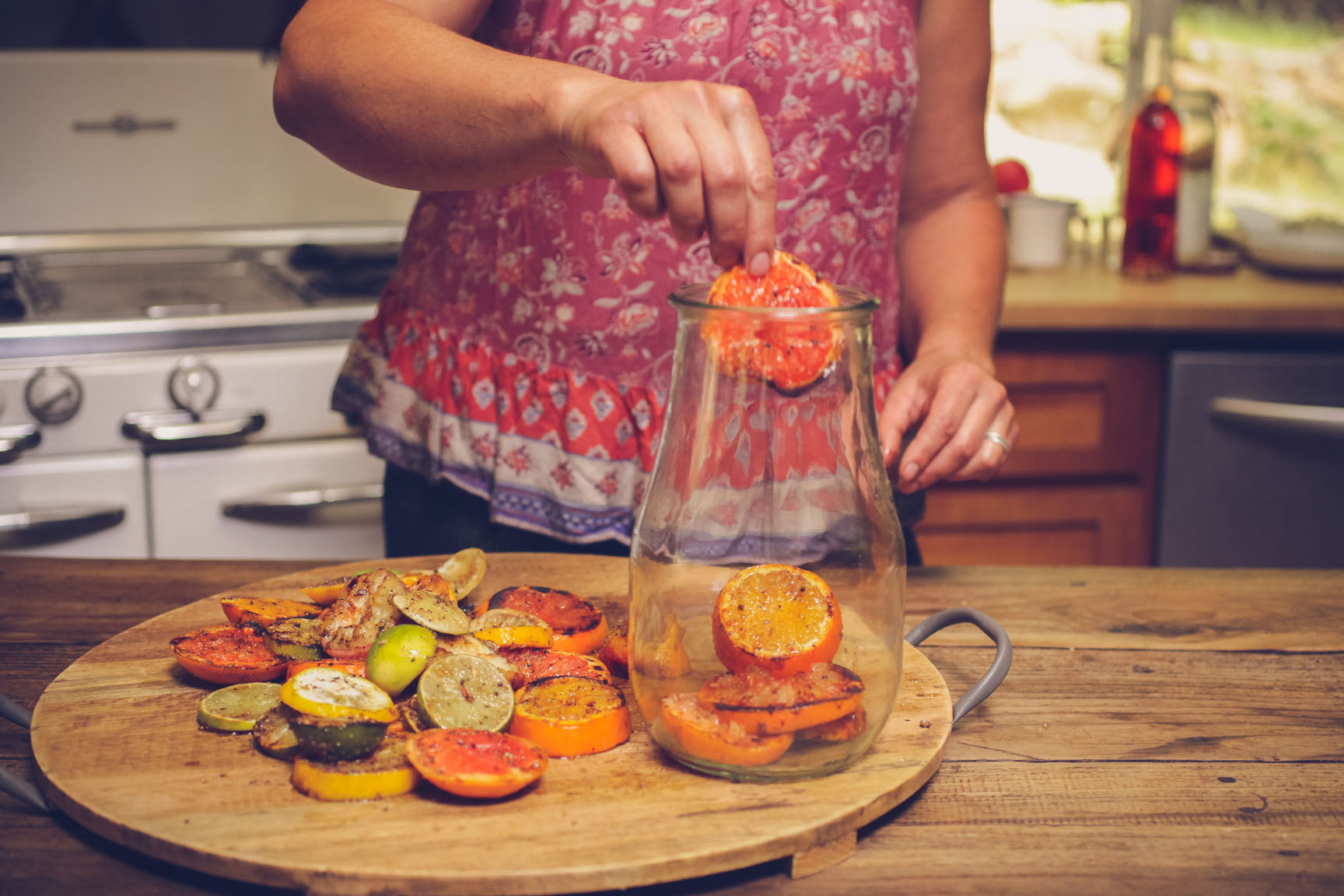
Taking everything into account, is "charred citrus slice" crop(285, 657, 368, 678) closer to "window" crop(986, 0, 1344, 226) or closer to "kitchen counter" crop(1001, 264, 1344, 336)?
"kitchen counter" crop(1001, 264, 1344, 336)

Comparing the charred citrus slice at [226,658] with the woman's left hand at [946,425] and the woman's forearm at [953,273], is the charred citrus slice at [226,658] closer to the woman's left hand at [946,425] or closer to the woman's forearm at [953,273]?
the woman's left hand at [946,425]

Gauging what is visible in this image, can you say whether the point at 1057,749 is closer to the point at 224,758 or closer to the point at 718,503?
the point at 718,503

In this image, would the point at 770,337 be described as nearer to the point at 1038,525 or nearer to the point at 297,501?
the point at 297,501

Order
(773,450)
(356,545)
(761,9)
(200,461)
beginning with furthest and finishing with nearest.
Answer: (356,545)
(200,461)
(761,9)
(773,450)

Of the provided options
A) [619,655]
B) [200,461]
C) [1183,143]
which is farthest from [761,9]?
[1183,143]

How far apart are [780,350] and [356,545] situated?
1292 millimetres

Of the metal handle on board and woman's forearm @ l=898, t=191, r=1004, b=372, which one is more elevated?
woman's forearm @ l=898, t=191, r=1004, b=372

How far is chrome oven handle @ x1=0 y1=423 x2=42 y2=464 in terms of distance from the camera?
155 cm

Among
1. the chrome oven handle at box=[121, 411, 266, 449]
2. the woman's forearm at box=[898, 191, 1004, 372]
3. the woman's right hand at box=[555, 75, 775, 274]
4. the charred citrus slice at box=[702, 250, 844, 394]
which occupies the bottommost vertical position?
the chrome oven handle at box=[121, 411, 266, 449]

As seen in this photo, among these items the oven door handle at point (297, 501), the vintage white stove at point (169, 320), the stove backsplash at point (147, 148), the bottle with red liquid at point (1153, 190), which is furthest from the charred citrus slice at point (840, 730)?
the stove backsplash at point (147, 148)

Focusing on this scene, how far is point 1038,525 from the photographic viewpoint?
76.6 inches

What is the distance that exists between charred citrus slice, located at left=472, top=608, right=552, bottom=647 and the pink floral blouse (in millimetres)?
251

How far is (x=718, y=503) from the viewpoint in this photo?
68 centimetres

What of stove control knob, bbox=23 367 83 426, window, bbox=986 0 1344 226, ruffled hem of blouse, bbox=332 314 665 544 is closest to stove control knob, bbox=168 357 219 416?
stove control knob, bbox=23 367 83 426
